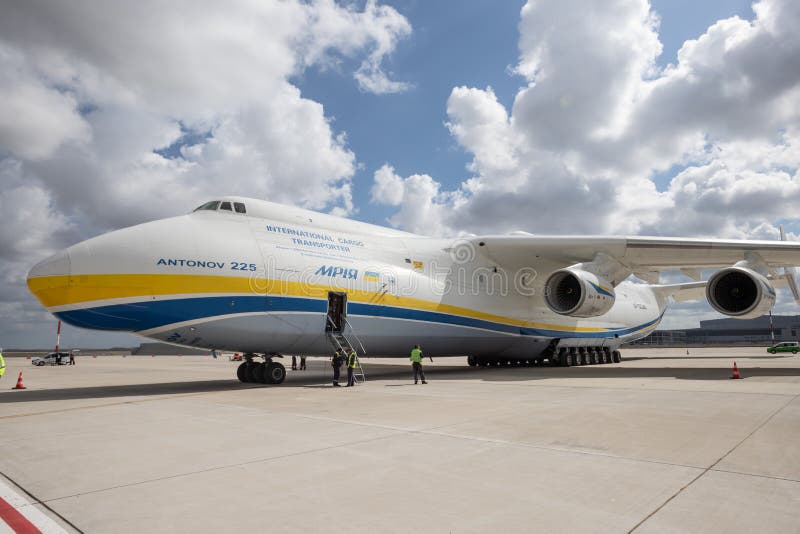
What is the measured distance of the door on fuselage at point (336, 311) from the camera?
12.1 metres

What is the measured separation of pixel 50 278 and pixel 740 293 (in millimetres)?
15433

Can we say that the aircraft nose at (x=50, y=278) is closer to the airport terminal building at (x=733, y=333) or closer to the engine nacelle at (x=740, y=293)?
the engine nacelle at (x=740, y=293)

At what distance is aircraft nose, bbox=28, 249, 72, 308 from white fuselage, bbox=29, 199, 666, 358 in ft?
0.07

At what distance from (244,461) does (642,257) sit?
46.4 feet

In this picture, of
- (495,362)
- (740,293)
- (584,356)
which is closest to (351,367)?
(740,293)

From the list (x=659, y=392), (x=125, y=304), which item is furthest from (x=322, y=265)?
(x=659, y=392)

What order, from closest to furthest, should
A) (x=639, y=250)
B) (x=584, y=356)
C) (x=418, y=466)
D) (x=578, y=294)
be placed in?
(x=418, y=466)
(x=578, y=294)
(x=639, y=250)
(x=584, y=356)

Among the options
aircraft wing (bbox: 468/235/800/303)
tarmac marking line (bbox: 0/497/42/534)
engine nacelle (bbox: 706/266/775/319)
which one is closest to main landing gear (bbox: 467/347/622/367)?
aircraft wing (bbox: 468/235/800/303)

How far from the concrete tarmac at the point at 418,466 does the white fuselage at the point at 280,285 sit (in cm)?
251

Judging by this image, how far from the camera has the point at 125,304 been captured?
9570mm

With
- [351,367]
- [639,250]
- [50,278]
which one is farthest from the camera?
[639,250]

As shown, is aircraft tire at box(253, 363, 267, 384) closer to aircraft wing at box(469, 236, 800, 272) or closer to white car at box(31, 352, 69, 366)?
aircraft wing at box(469, 236, 800, 272)

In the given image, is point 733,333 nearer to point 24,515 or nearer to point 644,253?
point 644,253

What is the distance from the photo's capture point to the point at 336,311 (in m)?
12.2
